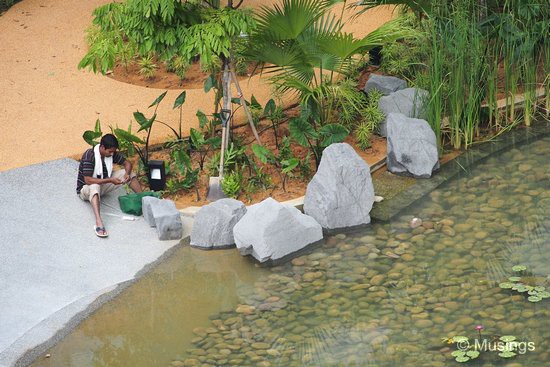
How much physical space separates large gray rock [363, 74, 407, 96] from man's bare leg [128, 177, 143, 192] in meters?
2.58

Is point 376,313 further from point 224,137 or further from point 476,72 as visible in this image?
point 476,72

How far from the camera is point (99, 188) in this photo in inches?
332

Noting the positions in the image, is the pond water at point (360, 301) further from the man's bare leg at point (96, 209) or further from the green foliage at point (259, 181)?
the green foliage at point (259, 181)

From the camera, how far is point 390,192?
875 centimetres

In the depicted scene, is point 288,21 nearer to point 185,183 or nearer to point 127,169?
point 185,183

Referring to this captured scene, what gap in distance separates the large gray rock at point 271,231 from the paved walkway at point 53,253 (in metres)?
0.65

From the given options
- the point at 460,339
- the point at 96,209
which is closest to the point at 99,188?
the point at 96,209

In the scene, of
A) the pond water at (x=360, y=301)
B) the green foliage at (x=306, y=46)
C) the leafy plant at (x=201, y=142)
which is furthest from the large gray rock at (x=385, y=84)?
the leafy plant at (x=201, y=142)

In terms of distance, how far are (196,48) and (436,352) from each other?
11.1ft

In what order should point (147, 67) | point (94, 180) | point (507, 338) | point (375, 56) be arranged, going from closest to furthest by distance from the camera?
point (507, 338)
point (94, 180)
point (375, 56)
point (147, 67)

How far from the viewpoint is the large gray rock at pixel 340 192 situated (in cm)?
821

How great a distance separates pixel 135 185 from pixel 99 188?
13.9 inches

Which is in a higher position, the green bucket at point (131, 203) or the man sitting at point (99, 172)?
the man sitting at point (99, 172)

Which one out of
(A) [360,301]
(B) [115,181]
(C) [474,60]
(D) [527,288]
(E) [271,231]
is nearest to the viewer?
(D) [527,288]
